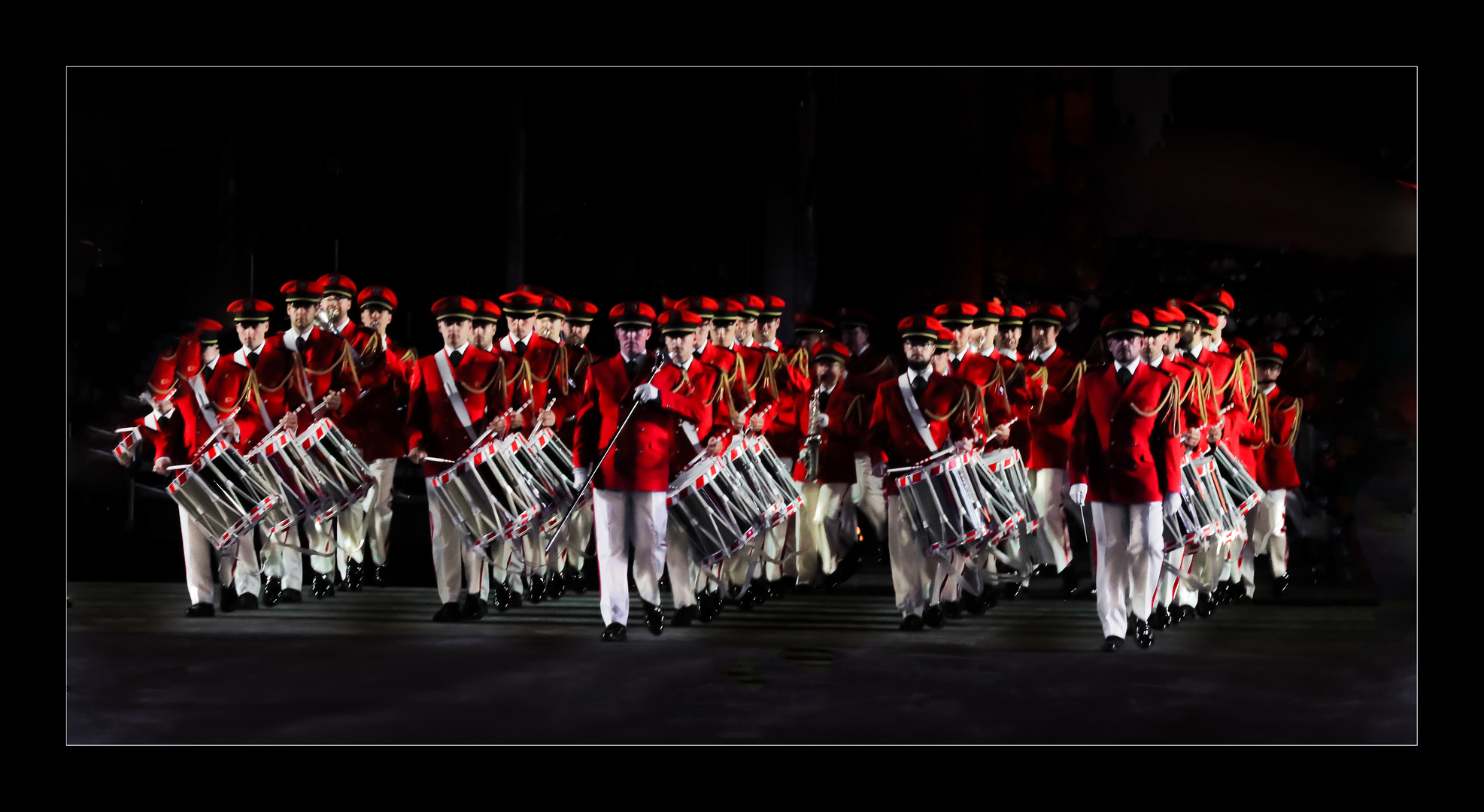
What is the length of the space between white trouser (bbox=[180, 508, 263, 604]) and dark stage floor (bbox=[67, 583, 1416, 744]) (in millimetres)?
134

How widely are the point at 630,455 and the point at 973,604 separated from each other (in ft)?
6.15

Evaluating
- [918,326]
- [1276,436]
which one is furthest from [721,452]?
[1276,436]

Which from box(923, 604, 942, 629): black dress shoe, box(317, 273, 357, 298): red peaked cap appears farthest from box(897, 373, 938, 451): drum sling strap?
box(317, 273, 357, 298): red peaked cap

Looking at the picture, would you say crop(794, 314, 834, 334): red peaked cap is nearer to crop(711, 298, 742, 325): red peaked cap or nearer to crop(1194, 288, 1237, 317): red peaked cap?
crop(711, 298, 742, 325): red peaked cap

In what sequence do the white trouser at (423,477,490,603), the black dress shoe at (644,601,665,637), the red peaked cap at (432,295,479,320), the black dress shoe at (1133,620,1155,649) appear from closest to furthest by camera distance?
the black dress shoe at (1133,620,1155,649) < the black dress shoe at (644,601,665,637) < the red peaked cap at (432,295,479,320) < the white trouser at (423,477,490,603)

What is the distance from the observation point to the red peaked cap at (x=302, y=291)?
8609mm

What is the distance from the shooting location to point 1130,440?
8.38 metres

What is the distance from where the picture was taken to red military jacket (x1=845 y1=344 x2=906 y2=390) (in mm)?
8633

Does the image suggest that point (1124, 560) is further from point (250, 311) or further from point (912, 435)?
point (250, 311)

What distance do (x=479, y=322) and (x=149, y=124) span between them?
1741 mm

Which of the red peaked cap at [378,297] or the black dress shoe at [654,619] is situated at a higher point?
the red peaked cap at [378,297]

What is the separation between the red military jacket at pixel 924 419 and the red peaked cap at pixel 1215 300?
115 cm

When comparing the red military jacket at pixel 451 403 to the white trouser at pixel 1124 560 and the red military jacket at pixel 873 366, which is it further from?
the white trouser at pixel 1124 560

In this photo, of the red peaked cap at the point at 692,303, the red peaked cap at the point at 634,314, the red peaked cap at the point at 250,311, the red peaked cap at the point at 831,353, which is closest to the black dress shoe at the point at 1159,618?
the red peaked cap at the point at 831,353
